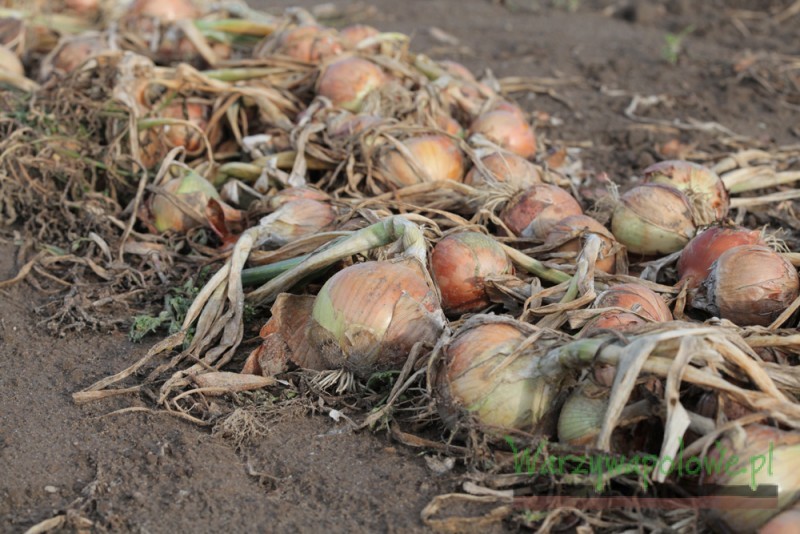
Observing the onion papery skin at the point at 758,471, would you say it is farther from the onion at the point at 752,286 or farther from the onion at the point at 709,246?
the onion at the point at 709,246

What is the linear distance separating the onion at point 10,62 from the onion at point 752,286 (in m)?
3.52

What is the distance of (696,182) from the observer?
3070 millimetres

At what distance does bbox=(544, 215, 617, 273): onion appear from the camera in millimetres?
2699

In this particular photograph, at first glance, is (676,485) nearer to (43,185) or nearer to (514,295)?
(514,295)

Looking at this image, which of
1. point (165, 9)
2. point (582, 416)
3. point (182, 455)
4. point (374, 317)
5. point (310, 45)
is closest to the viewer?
point (582, 416)

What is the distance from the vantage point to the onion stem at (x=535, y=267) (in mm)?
2619

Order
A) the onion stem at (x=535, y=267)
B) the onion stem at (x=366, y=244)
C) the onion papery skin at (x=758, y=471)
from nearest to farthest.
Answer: the onion papery skin at (x=758, y=471)
the onion stem at (x=366, y=244)
the onion stem at (x=535, y=267)

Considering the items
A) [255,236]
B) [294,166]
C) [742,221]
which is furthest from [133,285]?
[742,221]

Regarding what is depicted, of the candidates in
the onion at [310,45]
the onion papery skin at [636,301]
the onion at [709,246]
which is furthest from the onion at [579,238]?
the onion at [310,45]

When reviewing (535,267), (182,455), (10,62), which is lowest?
(182,455)

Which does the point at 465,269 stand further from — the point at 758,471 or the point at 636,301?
the point at 758,471

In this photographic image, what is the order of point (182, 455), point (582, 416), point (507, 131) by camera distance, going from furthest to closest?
1. point (507, 131)
2. point (182, 455)
3. point (582, 416)

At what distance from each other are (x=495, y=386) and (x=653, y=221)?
3.82 feet

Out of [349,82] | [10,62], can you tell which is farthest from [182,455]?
[10,62]
